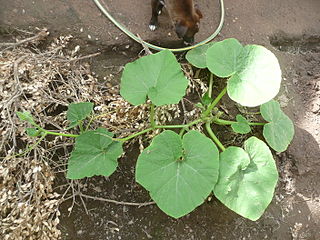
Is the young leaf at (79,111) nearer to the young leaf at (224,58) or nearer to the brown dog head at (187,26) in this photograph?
the young leaf at (224,58)

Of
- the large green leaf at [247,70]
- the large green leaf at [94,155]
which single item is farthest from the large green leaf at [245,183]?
the large green leaf at [94,155]

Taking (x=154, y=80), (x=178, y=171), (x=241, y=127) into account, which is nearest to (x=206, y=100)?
(x=241, y=127)

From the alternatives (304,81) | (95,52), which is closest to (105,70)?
(95,52)

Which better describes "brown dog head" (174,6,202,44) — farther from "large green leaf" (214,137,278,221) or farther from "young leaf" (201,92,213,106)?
"large green leaf" (214,137,278,221)

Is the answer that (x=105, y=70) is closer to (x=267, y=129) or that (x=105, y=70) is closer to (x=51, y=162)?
(x=51, y=162)

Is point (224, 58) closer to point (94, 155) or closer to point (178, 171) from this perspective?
point (178, 171)

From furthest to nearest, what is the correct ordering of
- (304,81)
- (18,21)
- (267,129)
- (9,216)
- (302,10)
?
(302,10), (304,81), (18,21), (267,129), (9,216)

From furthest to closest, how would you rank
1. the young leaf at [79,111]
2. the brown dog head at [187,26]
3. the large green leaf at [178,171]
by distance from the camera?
the brown dog head at [187,26] < the young leaf at [79,111] < the large green leaf at [178,171]
